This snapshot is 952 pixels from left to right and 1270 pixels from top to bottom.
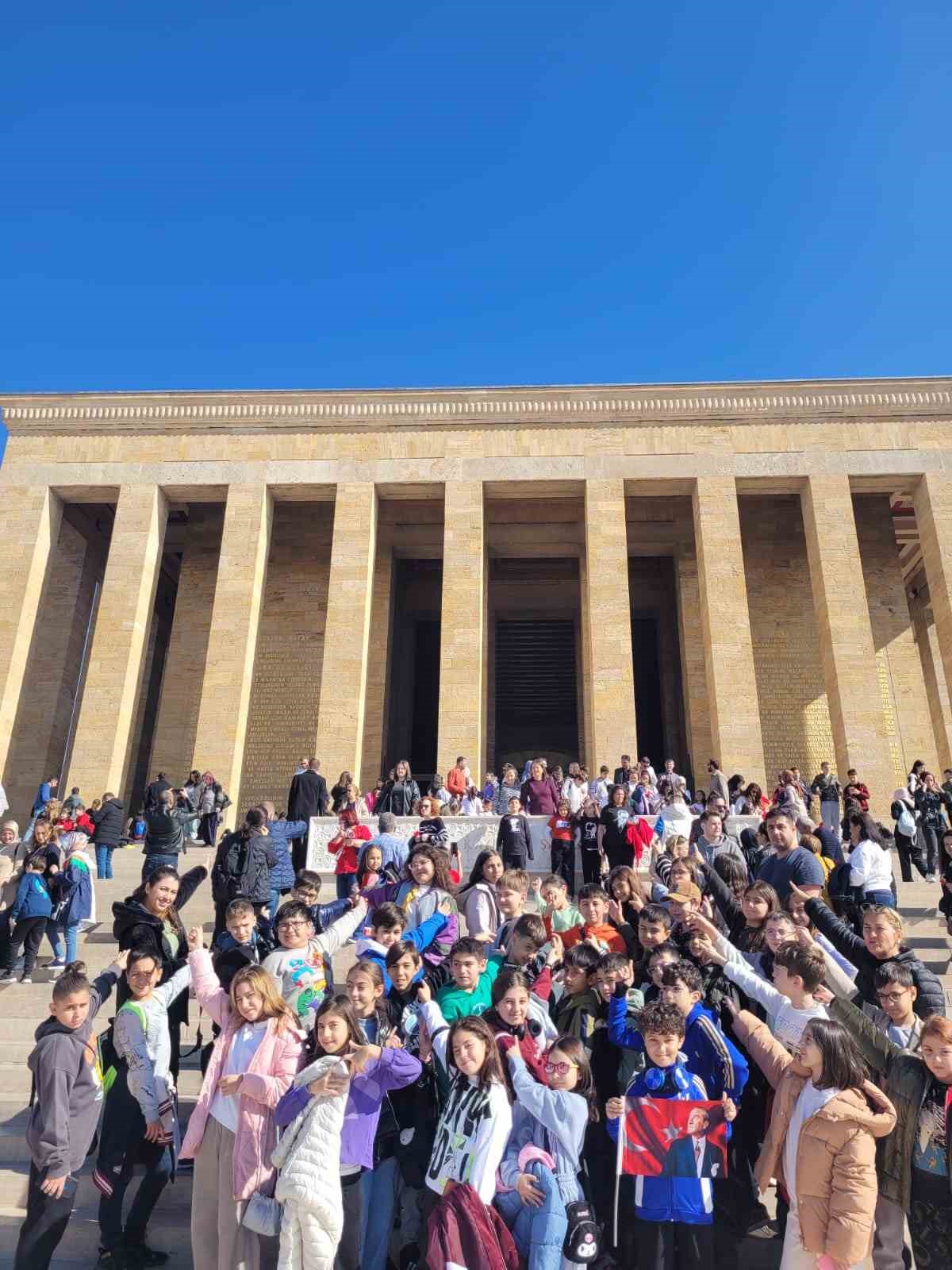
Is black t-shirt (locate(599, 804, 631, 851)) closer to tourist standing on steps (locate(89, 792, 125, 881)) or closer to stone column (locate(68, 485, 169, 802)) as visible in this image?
tourist standing on steps (locate(89, 792, 125, 881))

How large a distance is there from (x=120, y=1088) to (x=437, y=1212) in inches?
76.1

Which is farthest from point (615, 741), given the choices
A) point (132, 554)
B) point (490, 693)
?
point (132, 554)

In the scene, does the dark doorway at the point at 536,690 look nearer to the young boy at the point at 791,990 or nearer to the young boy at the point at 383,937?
the young boy at the point at 383,937

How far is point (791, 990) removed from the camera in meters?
4.22

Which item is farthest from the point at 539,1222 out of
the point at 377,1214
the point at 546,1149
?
the point at 377,1214

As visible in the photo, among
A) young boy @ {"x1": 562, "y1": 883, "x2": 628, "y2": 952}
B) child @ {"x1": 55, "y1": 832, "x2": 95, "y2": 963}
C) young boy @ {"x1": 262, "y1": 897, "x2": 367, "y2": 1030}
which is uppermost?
child @ {"x1": 55, "y1": 832, "x2": 95, "y2": 963}

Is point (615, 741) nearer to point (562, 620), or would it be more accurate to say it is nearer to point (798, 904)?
point (562, 620)

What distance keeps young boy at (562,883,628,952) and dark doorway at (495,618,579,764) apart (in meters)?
19.0

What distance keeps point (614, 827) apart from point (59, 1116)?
6806 mm

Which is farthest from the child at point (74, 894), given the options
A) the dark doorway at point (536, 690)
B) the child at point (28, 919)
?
the dark doorway at point (536, 690)

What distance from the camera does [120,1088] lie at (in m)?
4.57

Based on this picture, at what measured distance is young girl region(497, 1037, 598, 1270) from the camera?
3.61 m

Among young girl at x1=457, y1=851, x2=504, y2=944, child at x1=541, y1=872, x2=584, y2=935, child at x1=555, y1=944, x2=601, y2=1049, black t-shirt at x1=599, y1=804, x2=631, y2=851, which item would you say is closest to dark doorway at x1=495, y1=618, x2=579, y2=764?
black t-shirt at x1=599, y1=804, x2=631, y2=851

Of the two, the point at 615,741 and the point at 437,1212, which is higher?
the point at 615,741
